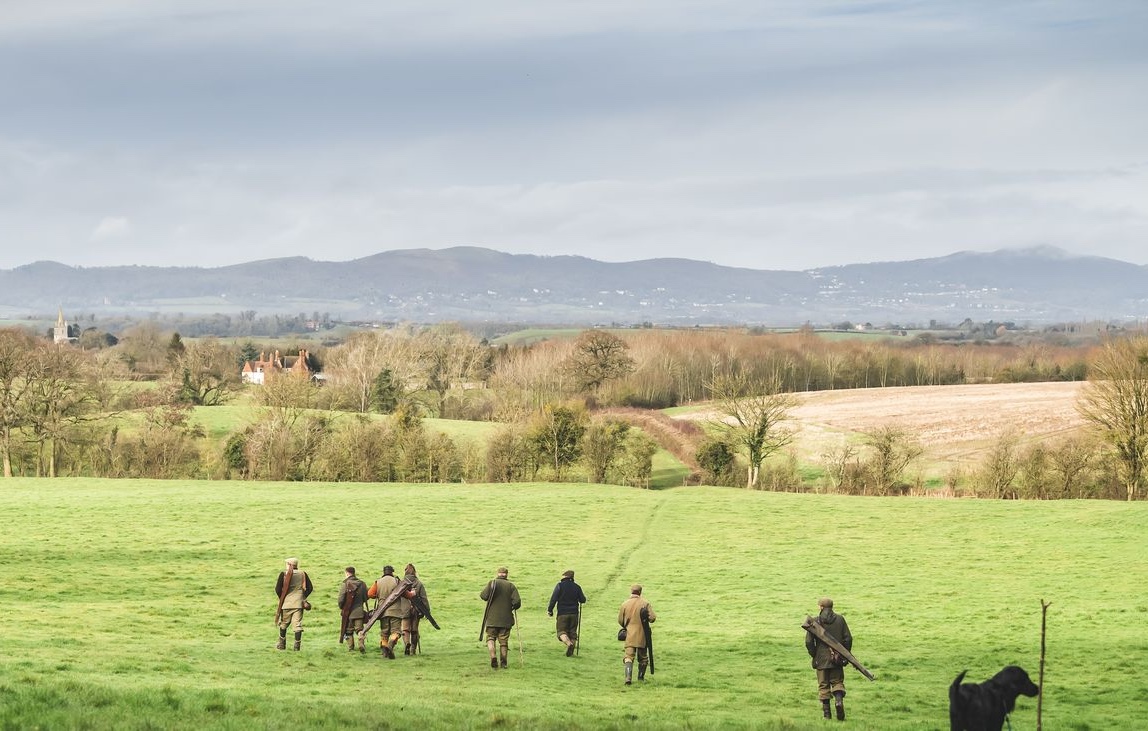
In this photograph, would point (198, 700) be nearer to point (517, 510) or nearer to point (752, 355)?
point (517, 510)

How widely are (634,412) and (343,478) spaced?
33.9 m

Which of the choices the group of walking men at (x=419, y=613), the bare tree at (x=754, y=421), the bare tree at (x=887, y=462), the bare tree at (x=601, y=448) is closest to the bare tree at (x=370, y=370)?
the bare tree at (x=601, y=448)

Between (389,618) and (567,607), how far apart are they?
4226 mm

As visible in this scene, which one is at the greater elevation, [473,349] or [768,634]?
[473,349]

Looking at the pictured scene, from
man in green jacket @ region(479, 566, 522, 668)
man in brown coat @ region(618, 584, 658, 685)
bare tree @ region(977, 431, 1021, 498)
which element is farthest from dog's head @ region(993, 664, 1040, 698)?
bare tree @ region(977, 431, 1021, 498)

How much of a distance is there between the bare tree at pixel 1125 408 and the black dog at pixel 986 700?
55.6 metres

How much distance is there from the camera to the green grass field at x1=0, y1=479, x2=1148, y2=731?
20188 millimetres

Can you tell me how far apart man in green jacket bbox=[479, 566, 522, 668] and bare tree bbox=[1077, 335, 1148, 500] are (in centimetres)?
5373

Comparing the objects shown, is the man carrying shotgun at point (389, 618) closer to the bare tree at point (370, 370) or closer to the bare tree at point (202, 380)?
the bare tree at point (370, 370)

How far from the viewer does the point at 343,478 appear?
78.8 meters

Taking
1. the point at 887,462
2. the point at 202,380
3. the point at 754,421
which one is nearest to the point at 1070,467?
the point at 887,462

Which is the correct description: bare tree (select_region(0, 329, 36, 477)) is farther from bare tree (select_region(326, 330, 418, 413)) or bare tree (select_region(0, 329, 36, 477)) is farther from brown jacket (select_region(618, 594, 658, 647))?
brown jacket (select_region(618, 594, 658, 647))

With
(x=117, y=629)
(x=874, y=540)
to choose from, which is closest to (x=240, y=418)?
(x=874, y=540)

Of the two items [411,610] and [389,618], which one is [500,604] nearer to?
[411,610]
